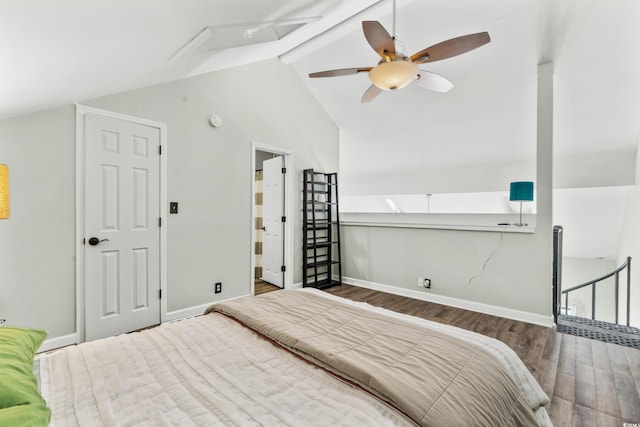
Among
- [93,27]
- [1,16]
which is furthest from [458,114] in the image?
[1,16]

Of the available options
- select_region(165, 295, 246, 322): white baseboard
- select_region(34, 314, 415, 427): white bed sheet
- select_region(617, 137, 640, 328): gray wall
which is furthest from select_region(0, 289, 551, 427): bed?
select_region(617, 137, 640, 328): gray wall

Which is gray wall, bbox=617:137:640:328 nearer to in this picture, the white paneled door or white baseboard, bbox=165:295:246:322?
white baseboard, bbox=165:295:246:322

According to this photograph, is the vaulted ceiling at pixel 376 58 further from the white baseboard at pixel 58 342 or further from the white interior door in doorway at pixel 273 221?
the white baseboard at pixel 58 342

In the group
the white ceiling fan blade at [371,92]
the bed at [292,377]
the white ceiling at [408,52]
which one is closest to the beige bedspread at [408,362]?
the bed at [292,377]

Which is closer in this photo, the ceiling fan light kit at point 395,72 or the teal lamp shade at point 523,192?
the ceiling fan light kit at point 395,72

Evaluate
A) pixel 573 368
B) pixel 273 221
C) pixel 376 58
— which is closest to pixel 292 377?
pixel 573 368

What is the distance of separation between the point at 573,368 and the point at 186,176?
149 inches

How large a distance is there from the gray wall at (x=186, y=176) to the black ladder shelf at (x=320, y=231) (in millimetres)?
181

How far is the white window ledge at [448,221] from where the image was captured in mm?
3209

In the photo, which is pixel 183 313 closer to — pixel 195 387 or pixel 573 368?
pixel 195 387

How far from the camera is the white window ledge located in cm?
321

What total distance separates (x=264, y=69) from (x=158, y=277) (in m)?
2.86

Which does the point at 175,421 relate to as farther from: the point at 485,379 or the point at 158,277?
the point at 158,277

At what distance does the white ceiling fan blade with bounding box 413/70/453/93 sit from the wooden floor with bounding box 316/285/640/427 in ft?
7.59
